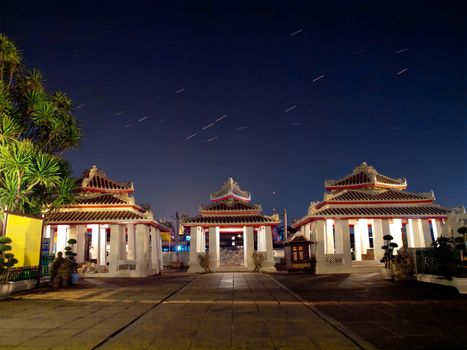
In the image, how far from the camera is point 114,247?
24.4 meters

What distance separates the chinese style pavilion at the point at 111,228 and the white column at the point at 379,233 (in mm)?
15538

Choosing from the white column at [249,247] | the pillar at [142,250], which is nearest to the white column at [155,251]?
the pillar at [142,250]

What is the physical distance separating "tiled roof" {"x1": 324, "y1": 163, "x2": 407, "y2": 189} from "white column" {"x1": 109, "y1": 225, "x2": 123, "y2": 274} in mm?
16315

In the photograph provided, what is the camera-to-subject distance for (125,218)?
24.4 m

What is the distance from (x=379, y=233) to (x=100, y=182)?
21000 mm

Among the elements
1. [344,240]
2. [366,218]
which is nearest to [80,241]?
[344,240]

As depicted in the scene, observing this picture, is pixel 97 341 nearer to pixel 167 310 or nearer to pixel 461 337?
pixel 167 310

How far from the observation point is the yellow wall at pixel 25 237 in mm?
14023

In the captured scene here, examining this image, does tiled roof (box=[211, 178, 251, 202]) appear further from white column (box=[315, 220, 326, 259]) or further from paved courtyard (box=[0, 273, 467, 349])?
paved courtyard (box=[0, 273, 467, 349])

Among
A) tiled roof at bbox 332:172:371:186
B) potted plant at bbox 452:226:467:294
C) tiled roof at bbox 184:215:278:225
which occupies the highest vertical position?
tiled roof at bbox 332:172:371:186

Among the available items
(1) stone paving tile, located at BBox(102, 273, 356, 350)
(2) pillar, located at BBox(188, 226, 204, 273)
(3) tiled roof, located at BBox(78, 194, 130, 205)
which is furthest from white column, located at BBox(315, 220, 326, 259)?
(1) stone paving tile, located at BBox(102, 273, 356, 350)

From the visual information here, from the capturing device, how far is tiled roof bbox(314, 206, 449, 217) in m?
25.3

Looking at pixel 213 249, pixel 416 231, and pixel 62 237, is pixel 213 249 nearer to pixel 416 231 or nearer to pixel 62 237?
pixel 62 237

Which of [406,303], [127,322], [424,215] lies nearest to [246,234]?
[424,215]
